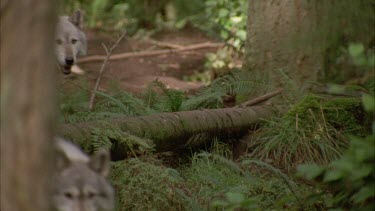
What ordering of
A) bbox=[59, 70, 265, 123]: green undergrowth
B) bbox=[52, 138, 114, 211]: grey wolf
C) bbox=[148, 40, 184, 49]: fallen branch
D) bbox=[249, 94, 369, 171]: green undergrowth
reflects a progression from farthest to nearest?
bbox=[148, 40, 184, 49]: fallen branch < bbox=[59, 70, 265, 123]: green undergrowth < bbox=[249, 94, 369, 171]: green undergrowth < bbox=[52, 138, 114, 211]: grey wolf

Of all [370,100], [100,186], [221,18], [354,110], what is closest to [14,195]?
[100,186]

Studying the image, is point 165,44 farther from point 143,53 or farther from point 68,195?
point 68,195

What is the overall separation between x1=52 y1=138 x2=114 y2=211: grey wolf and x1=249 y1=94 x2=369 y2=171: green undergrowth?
324 centimetres

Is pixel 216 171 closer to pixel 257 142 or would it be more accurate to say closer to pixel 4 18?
pixel 257 142

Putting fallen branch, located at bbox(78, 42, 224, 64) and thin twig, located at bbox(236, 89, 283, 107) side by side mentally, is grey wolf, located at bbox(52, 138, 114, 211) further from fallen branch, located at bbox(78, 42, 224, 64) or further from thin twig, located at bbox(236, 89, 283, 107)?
fallen branch, located at bbox(78, 42, 224, 64)

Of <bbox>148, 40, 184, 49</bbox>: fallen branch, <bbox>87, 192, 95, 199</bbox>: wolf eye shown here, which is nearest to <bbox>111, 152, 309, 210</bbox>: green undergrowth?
<bbox>87, 192, 95, 199</bbox>: wolf eye

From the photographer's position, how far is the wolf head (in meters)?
12.3

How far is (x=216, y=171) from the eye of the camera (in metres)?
8.52

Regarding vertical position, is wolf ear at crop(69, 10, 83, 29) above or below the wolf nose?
above

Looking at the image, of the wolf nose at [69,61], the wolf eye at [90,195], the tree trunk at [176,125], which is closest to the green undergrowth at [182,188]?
the tree trunk at [176,125]

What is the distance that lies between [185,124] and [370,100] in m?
4.32

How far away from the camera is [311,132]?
29.6ft

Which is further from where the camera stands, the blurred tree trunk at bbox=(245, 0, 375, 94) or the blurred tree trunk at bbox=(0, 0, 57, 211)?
the blurred tree trunk at bbox=(245, 0, 375, 94)

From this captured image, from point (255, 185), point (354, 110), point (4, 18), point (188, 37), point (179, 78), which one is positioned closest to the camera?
point (4, 18)
